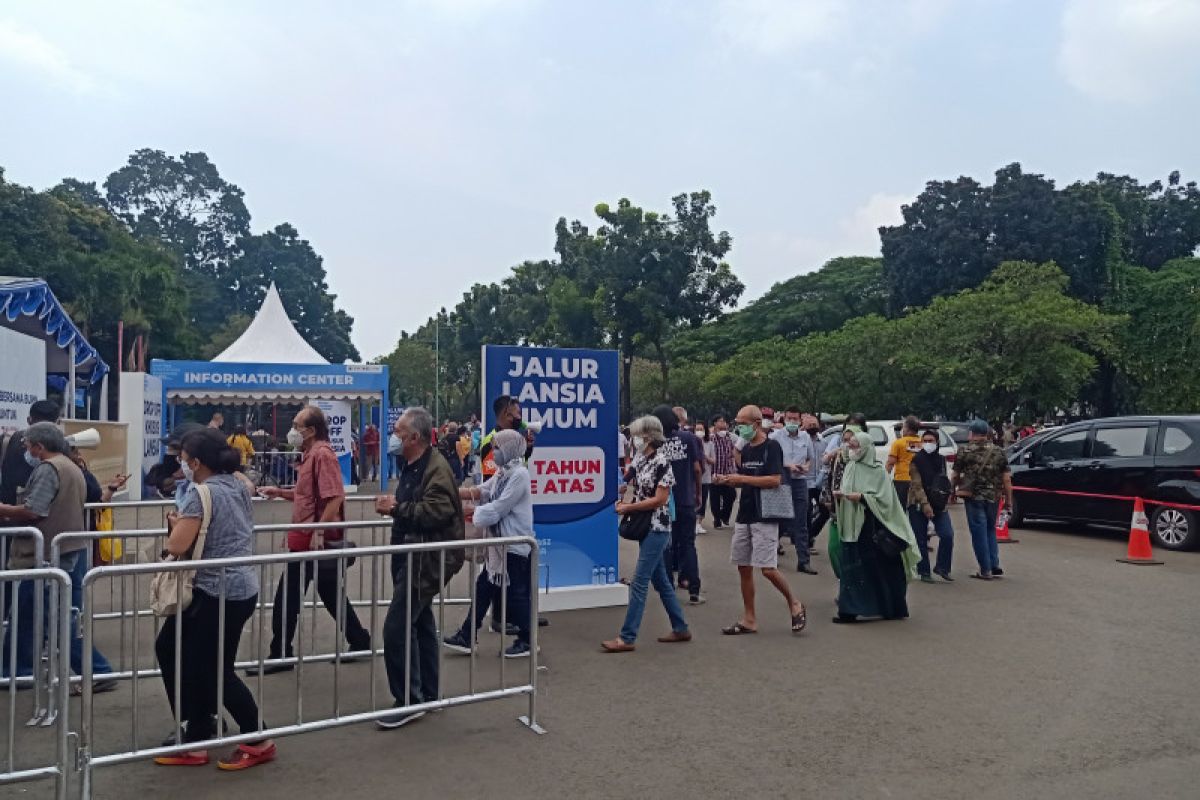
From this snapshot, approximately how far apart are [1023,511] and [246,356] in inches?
703

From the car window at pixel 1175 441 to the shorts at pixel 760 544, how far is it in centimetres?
787

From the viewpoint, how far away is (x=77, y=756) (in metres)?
4.01

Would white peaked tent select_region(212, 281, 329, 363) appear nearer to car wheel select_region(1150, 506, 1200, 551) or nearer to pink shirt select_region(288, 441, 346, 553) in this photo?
pink shirt select_region(288, 441, 346, 553)

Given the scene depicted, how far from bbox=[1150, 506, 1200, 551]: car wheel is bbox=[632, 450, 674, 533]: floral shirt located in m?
8.64

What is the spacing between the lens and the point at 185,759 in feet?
14.9

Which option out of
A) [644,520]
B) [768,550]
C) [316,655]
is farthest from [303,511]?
[768,550]

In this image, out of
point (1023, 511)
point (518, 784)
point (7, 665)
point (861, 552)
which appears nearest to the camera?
point (518, 784)

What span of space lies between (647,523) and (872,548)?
93.7 inches

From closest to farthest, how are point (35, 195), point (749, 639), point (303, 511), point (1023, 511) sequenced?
point (303, 511) → point (749, 639) → point (1023, 511) → point (35, 195)

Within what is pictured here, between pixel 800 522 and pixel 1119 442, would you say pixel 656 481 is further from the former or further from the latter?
pixel 1119 442

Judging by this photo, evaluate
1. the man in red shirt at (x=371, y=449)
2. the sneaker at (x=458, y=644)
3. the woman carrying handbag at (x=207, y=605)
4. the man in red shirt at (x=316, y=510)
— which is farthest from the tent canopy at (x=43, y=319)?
the man in red shirt at (x=371, y=449)

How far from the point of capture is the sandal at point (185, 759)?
4527mm

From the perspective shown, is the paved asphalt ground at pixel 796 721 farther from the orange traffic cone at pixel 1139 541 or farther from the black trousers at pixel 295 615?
the orange traffic cone at pixel 1139 541

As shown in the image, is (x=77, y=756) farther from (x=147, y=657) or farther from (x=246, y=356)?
(x=246, y=356)
